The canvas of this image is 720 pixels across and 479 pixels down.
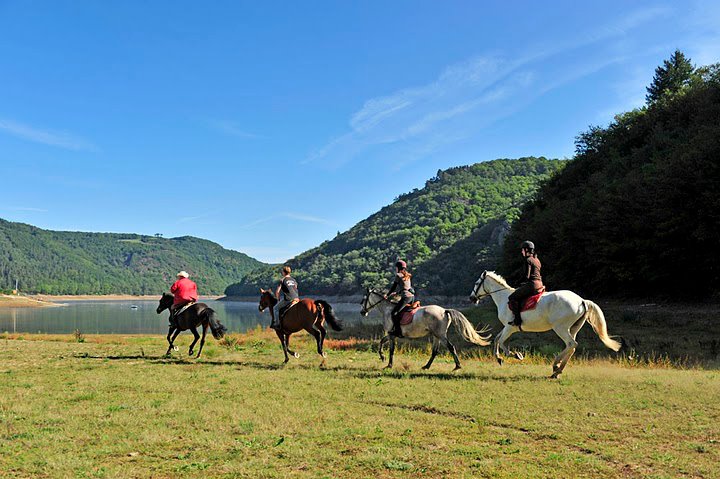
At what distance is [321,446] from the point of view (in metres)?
7.35

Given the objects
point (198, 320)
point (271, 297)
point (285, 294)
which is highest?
point (285, 294)

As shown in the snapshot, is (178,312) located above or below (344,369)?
above

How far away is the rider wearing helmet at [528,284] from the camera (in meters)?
13.8

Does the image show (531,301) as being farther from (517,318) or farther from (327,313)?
(327,313)

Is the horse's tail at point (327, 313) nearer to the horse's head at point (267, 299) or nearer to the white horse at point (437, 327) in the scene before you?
the horse's head at point (267, 299)

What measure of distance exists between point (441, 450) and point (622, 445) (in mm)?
2624

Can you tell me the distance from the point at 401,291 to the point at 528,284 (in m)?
3.69

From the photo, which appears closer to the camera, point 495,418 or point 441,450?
point 441,450

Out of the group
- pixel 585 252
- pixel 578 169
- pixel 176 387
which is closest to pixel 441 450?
pixel 176 387

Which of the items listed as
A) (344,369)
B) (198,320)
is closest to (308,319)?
(344,369)

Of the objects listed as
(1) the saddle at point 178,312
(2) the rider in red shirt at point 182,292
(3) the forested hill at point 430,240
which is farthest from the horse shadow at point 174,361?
(3) the forested hill at point 430,240

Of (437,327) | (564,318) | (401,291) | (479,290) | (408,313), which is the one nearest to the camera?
(564,318)

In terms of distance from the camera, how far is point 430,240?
150750 mm

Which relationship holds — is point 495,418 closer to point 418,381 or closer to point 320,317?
point 418,381
